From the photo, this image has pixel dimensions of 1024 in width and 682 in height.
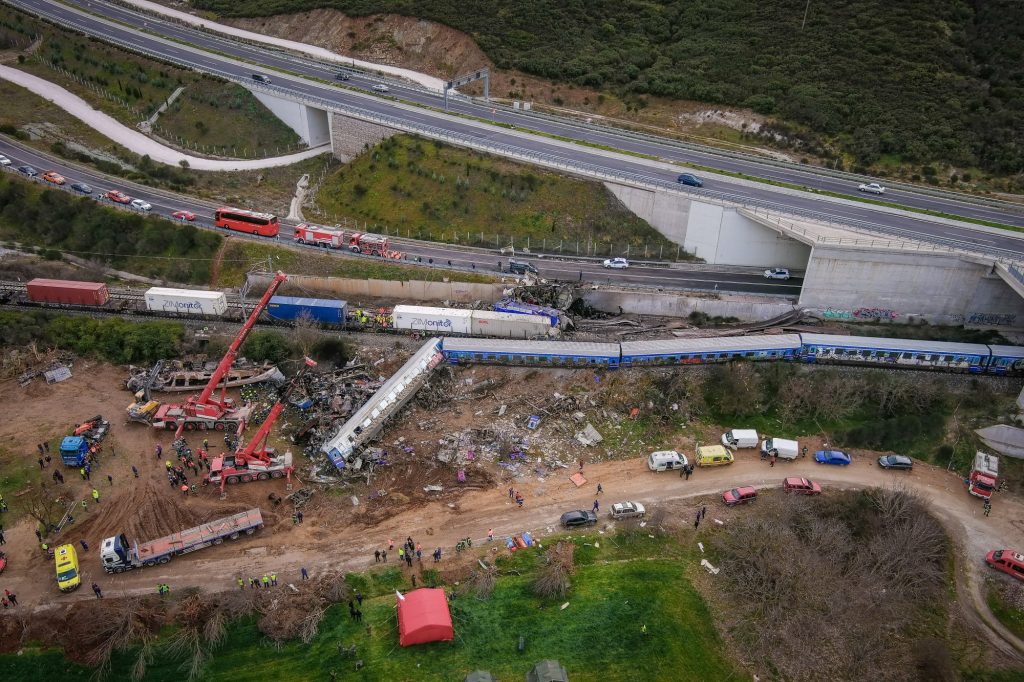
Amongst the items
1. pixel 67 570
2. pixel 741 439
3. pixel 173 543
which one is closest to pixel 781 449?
pixel 741 439

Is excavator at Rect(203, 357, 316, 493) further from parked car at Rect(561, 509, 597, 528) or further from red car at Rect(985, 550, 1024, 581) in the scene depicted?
red car at Rect(985, 550, 1024, 581)

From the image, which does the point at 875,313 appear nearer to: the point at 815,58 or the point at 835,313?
the point at 835,313

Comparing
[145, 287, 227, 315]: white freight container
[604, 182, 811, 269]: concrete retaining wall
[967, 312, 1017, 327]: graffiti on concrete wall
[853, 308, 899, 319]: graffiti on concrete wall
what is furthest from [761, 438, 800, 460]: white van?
[145, 287, 227, 315]: white freight container

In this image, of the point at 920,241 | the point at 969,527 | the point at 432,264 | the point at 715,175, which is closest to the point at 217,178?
the point at 432,264

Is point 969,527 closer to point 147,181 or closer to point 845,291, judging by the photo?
point 845,291

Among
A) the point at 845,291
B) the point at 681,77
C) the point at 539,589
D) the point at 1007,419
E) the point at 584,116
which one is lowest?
the point at 539,589
